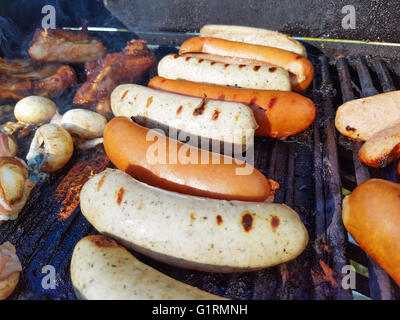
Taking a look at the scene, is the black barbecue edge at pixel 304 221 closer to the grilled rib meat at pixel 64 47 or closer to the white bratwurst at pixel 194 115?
the white bratwurst at pixel 194 115

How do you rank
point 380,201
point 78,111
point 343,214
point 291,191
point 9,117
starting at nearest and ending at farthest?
point 380,201
point 343,214
point 291,191
point 78,111
point 9,117

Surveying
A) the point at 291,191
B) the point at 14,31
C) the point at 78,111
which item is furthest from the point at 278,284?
the point at 14,31

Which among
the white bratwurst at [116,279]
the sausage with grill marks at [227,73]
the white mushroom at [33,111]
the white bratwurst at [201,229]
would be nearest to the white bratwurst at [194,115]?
the sausage with grill marks at [227,73]

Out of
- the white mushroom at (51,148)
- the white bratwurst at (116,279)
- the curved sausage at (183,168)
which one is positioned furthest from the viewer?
the white mushroom at (51,148)

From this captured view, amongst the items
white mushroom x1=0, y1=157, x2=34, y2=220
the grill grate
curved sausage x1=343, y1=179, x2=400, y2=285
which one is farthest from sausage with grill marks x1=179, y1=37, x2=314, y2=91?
white mushroom x1=0, y1=157, x2=34, y2=220

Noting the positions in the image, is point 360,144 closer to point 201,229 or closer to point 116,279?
point 201,229

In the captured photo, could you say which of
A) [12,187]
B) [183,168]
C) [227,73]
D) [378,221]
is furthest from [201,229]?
[227,73]

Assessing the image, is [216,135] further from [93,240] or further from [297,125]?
[93,240]
